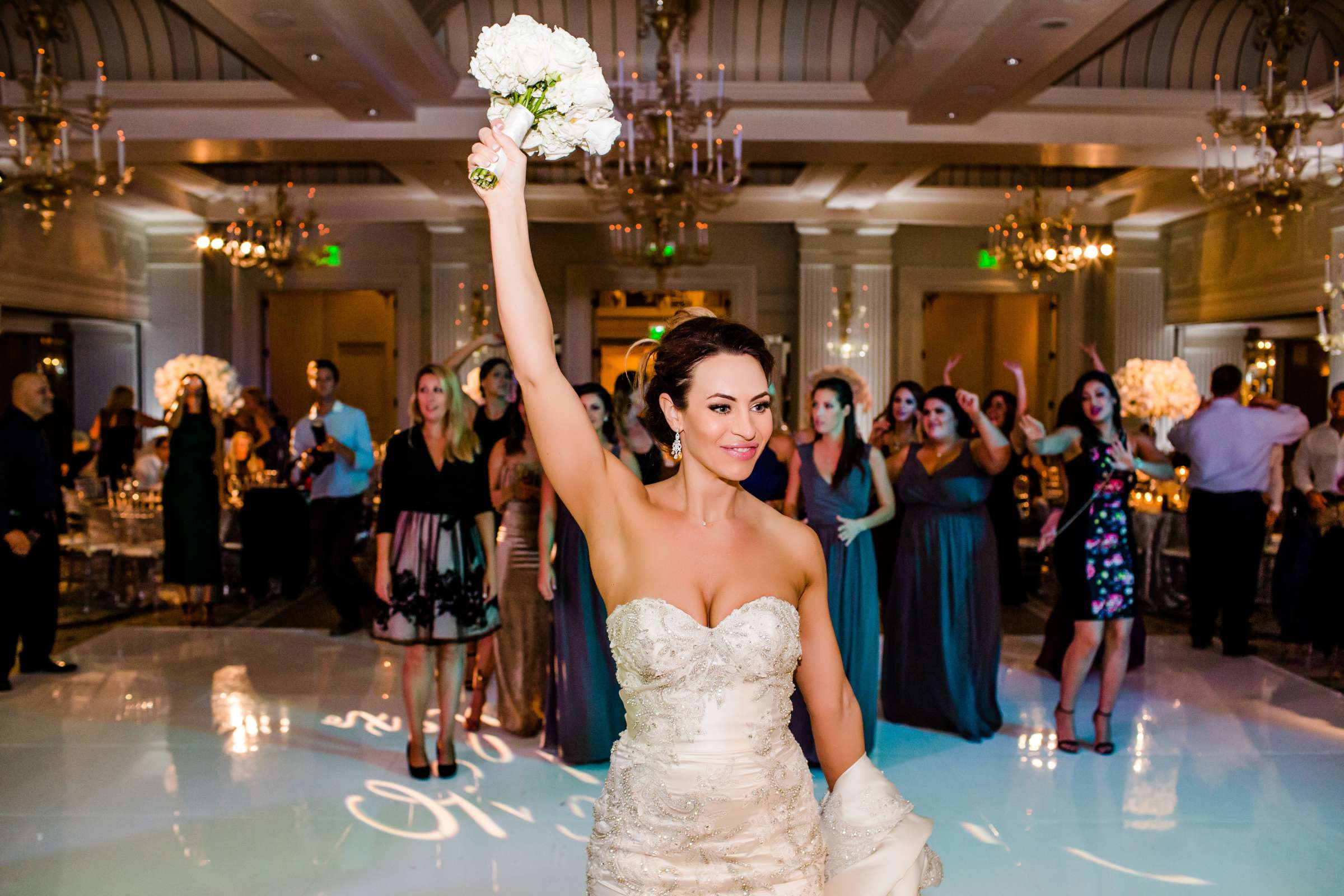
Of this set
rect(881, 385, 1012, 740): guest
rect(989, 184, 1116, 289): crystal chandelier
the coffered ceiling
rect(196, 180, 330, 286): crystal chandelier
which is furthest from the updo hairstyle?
rect(196, 180, 330, 286): crystal chandelier

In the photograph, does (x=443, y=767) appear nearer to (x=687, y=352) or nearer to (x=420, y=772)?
(x=420, y=772)

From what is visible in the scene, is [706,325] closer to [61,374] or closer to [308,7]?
[308,7]

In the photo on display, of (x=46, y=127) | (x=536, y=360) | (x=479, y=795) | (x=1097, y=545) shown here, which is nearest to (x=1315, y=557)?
(x=1097, y=545)

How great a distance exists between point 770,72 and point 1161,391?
11.9ft

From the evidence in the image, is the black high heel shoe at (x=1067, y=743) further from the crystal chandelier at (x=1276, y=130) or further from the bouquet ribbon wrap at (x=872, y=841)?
the crystal chandelier at (x=1276, y=130)

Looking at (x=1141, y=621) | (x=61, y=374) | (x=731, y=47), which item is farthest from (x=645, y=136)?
(x=61, y=374)

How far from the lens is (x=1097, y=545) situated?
4.38m

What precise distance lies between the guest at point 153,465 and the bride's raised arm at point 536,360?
7.10 metres

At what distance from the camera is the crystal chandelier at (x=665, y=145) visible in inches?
228

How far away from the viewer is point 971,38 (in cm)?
601

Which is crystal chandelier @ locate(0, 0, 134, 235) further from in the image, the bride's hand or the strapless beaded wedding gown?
the strapless beaded wedding gown

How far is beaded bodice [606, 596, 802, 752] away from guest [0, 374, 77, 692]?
4.85 meters

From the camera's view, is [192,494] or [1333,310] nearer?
[192,494]

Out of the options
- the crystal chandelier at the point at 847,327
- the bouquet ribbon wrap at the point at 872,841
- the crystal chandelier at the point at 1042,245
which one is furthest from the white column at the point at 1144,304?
the bouquet ribbon wrap at the point at 872,841
